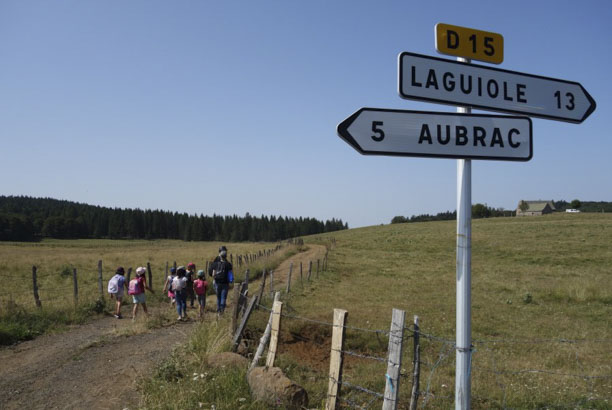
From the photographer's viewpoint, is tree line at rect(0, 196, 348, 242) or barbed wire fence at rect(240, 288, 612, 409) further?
tree line at rect(0, 196, 348, 242)

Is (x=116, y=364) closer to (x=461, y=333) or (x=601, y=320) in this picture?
(x=461, y=333)

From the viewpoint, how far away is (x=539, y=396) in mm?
5816

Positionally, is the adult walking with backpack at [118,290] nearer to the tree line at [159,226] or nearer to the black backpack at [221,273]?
the black backpack at [221,273]

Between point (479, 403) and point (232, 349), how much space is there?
12.1 feet

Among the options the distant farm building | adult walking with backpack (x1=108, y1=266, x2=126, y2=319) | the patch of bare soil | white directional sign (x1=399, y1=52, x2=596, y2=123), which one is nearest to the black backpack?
the patch of bare soil

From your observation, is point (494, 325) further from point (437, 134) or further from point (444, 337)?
point (437, 134)

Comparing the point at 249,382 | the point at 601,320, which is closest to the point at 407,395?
the point at 249,382

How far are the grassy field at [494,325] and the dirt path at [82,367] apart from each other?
93.6 inches

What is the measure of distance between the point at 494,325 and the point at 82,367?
1061cm

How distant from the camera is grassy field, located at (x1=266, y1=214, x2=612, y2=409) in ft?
20.1

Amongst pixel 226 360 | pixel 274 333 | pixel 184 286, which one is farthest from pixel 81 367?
pixel 184 286

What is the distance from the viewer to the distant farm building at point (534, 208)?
114 m

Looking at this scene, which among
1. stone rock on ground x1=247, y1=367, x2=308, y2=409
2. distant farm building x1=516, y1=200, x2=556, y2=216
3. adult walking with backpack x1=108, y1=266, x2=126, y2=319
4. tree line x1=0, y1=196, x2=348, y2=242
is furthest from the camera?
distant farm building x1=516, y1=200, x2=556, y2=216

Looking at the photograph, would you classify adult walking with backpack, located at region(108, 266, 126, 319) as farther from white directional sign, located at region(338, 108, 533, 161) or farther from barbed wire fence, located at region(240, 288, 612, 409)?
white directional sign, located at region(338, 108, 533, 161)
